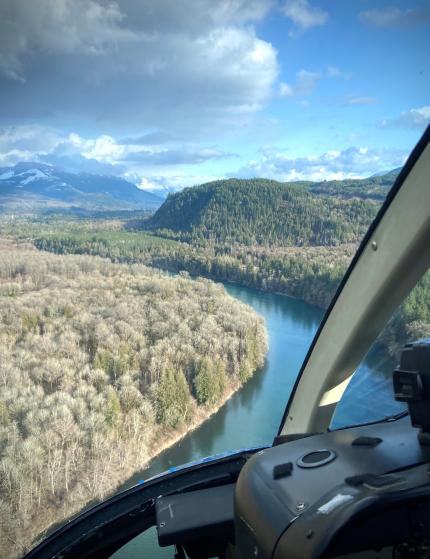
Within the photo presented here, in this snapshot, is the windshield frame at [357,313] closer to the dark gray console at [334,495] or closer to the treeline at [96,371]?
the dark gray console at [334,495]

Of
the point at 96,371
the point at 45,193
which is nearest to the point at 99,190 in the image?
the point at 45,193

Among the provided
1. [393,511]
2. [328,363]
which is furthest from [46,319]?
[393,511]

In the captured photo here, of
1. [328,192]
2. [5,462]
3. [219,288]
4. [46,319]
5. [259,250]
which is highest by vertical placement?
[328,192]

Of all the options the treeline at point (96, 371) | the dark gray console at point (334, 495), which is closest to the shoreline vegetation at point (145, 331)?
the treeline at point (96, 371)

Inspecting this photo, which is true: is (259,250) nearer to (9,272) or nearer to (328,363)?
(328,363)

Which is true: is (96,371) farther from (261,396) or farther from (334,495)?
(334,495)

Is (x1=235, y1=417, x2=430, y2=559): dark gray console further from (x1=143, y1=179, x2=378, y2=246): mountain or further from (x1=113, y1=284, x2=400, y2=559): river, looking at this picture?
(x1=143, y1=179, x2=378, y2=246): mountain
